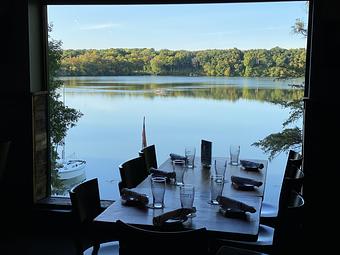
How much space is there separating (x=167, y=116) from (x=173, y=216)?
2.44 m

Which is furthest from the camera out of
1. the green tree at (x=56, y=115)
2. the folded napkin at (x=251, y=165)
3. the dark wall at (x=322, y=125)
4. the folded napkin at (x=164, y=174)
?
the green tree at (x=56, y=115)

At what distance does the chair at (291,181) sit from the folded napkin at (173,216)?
701mm

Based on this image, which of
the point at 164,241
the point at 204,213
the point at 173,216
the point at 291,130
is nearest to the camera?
the point at 164,241

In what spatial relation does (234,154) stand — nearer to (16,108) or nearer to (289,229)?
(289,229)

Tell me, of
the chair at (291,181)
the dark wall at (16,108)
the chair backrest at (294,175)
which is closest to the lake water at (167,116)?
the dark wall at (16,108)

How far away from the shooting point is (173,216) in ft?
6.31

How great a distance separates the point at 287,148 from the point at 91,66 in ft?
7.08

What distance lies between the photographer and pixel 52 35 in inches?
173

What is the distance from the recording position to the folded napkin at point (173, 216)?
1872mm

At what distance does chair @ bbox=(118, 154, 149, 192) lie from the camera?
269 cm

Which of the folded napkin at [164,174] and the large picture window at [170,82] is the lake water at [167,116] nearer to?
the large picture window at [170,82]

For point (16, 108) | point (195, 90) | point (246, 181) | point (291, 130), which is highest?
point (195, 90)

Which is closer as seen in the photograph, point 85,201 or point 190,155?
point 85,201

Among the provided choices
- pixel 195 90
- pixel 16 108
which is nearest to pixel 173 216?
pixel 195 90
